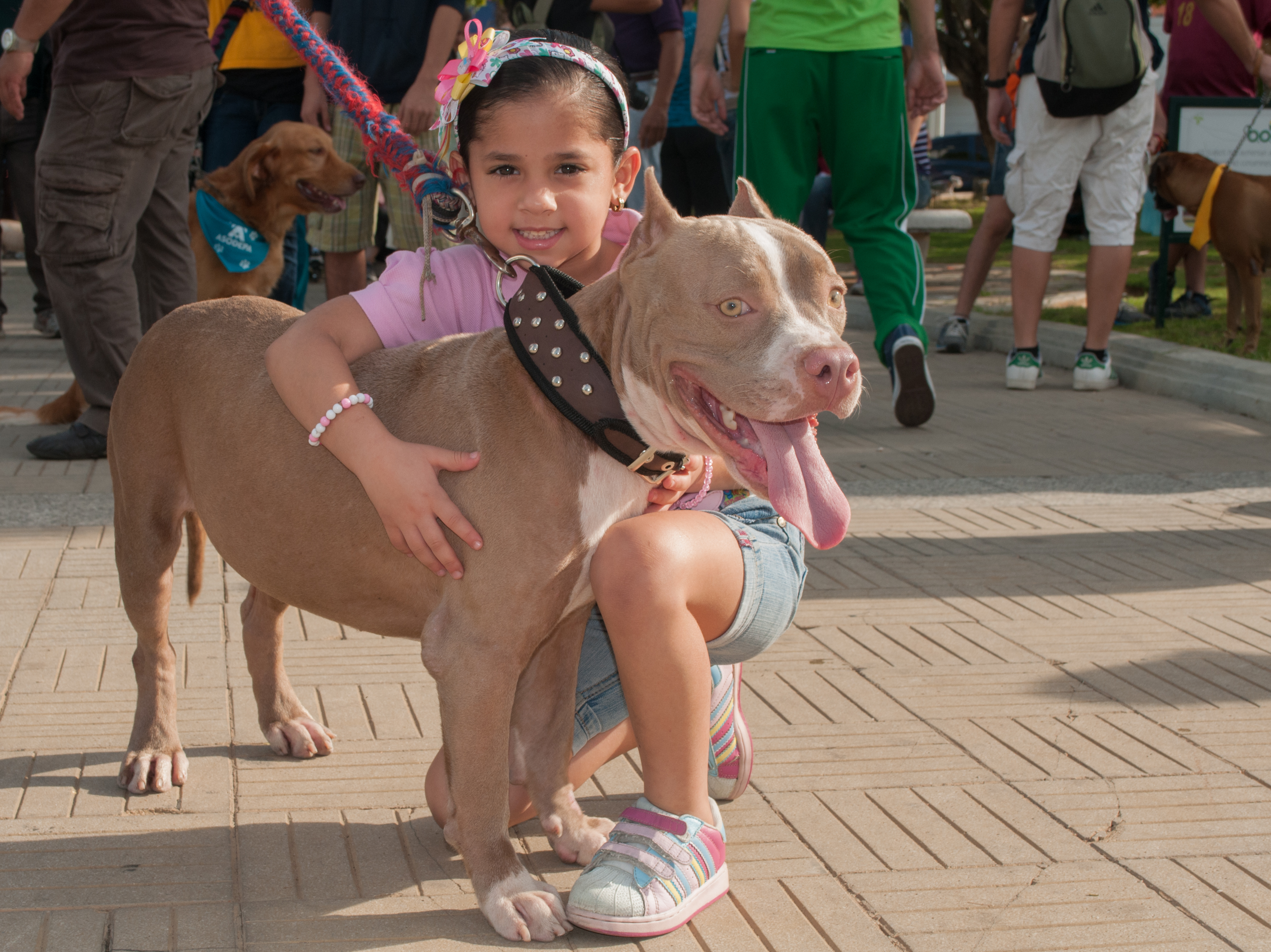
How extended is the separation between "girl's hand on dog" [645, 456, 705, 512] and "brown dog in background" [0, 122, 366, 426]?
4.99 metres

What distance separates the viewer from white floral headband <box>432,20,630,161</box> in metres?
2.87

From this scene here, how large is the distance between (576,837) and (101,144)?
13.7ft

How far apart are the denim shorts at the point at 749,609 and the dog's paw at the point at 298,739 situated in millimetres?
628

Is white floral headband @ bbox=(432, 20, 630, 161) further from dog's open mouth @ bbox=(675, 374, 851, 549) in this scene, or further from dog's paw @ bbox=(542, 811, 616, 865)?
dog's paw @ bbox=(542, 811, 616, 865)

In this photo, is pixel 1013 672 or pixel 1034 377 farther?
pixel 1034 377

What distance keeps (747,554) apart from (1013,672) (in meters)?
1.28

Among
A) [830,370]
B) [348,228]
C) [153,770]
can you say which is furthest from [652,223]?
[348,228]

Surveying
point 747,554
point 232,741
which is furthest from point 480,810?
point 232,741

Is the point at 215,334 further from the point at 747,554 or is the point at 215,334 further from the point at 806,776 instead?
the point at 806,776

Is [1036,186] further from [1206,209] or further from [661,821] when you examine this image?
[661,821]

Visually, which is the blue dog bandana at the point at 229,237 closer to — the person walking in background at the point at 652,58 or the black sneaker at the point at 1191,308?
the person walking in background at the point at 652,58

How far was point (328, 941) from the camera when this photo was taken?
2.33 metres

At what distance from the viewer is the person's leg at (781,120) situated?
637cm

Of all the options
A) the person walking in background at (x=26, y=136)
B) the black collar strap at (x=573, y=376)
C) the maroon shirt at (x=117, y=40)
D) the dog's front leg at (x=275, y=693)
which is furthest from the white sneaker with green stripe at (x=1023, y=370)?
the black collar strap at (x=573, y=376)
